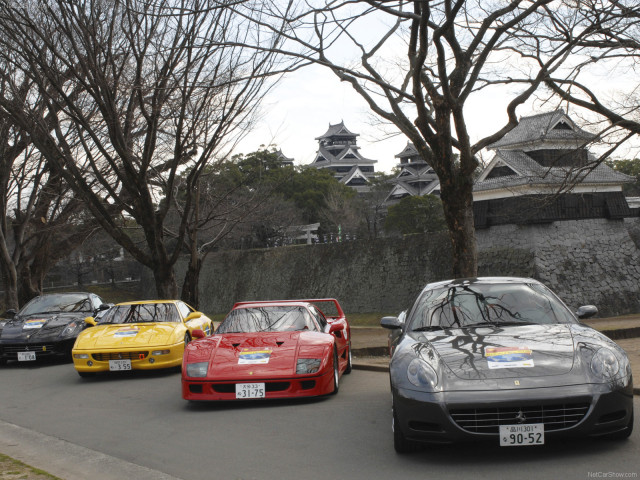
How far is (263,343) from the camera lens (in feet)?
27.7

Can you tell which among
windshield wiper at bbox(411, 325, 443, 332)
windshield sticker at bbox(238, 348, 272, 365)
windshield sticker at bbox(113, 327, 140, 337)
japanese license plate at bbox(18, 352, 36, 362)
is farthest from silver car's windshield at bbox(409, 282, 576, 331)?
japanese license plate at bbox(18, 352, 36, 362)

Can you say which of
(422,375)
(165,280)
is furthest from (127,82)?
(422,375)

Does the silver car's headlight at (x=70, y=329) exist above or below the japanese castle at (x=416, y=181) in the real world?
below

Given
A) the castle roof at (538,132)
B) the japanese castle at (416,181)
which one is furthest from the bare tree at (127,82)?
the japanese castle at (416,181)

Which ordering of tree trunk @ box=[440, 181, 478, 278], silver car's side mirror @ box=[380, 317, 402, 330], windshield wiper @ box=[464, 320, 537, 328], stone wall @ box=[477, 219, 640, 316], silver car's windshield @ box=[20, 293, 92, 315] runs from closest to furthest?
1. windshield wiper @ box=[464, 320, 537, 328]
2. silver car's side mirror @ box=[380, 317, 402, 330]
3. tree trunk @ box=[440, 181, 478, 278]
4. silver car's windshield @ box=[20, 293, 92, 315]
5. stone wall @ box=[477, 219, 640, 316]

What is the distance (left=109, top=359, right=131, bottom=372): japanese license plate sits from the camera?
10719mm

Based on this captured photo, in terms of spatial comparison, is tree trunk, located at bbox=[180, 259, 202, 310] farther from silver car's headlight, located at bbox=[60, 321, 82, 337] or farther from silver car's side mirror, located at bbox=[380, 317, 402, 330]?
silver car's side mirror, located at bbox=[380, 317, 402, 330]

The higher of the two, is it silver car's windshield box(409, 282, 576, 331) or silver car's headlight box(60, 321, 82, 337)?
silver car's windshield box(409, 282, 576, 331)

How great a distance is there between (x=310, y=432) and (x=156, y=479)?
1.80 metres

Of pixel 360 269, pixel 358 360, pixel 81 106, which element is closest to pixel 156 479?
pixel 358 360

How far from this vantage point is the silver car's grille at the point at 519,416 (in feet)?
16.7

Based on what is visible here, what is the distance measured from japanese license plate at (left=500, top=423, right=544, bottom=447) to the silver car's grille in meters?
0.04

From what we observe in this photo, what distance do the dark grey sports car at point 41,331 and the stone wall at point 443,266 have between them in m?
19.9

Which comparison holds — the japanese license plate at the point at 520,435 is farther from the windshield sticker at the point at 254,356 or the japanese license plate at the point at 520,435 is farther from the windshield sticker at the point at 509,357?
the windshield sticker at the point at 254,356
